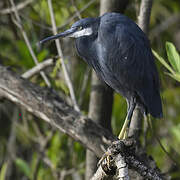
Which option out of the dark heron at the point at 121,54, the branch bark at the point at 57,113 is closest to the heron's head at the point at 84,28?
the dark heron at the point at 121,54

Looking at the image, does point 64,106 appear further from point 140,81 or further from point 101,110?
point 140,81

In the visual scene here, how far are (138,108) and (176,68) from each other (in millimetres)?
568

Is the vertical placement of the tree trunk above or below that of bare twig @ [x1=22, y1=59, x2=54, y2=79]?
below

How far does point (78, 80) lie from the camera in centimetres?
441

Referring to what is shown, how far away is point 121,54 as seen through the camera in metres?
2.64

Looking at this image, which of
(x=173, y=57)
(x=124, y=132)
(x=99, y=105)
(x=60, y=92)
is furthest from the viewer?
(x=60, y=92)

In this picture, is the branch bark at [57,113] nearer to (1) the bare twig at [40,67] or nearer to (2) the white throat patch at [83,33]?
(1) the bare twig at [40,67]

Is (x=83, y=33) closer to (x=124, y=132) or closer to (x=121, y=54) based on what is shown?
(x=121, y=54)

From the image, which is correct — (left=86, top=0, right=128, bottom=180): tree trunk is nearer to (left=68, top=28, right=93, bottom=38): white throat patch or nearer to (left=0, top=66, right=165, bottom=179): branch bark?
(left=0, top=66, right=165, bottom=179): branch bark

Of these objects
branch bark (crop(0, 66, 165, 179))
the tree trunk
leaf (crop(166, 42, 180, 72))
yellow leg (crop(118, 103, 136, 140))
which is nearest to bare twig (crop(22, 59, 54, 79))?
branch bark (crop(0, 66, 165, 179))

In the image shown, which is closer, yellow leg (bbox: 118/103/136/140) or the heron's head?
the heron's head

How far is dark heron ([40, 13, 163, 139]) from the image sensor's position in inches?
103

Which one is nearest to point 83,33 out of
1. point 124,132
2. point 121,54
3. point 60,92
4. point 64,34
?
point 64,34

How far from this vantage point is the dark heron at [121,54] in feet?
8.61
